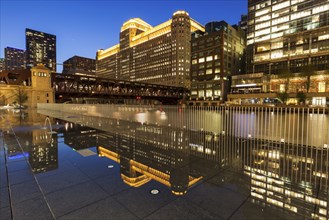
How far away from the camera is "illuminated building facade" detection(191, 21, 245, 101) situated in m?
97.9

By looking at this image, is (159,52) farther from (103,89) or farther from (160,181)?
(160,181)

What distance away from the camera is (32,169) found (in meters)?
4.77

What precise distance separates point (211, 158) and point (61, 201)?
4.56m

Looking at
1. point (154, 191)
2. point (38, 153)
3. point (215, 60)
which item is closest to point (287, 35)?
point (215, 60)

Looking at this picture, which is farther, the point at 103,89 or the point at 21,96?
the point at 103,89

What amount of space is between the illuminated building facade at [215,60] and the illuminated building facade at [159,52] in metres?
20.3

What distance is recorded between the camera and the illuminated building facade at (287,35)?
221 feet

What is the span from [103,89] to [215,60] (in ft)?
216

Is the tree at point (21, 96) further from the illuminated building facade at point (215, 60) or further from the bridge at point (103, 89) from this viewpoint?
the illuminated building facade at point (215, 60)

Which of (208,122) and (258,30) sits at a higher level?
(258,30)

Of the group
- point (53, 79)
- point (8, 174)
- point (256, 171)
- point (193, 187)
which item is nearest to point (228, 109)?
point (256, 171)

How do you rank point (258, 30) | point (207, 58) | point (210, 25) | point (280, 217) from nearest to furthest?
point (280, 217), point (258, 30), point (207, 58), point (210, 25)

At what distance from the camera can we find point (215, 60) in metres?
101

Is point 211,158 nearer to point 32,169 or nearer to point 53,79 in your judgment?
point 32,169
